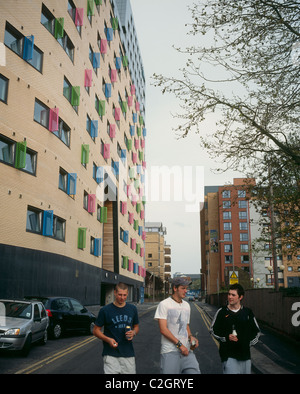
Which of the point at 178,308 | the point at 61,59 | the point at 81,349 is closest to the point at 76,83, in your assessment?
the point at 61,59

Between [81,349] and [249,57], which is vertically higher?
[249,57]

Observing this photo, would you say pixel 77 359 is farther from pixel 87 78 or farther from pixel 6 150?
pixel 87 78

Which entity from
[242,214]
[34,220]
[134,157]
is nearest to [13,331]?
[34,220]

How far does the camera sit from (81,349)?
12344 millimetres

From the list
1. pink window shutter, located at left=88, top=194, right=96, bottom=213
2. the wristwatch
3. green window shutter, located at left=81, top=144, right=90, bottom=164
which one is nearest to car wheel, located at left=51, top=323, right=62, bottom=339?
the wristwatch

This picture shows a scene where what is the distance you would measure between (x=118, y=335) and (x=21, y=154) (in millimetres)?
14650

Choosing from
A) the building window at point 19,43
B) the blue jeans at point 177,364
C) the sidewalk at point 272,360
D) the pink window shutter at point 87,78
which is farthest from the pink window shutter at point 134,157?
the blue jeans at point 177,364

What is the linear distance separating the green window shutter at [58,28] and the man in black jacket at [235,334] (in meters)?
21.4

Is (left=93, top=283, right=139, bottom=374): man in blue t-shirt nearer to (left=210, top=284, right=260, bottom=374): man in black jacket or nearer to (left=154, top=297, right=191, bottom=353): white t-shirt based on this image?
(left=154, top=297, right=191, bottom=353): white t-shirt

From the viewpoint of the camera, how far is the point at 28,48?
19.5m

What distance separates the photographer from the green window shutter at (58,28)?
903 inches

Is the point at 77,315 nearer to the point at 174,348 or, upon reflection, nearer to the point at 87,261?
the point at 174,348

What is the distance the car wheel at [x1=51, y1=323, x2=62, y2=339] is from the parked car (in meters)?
1.45
